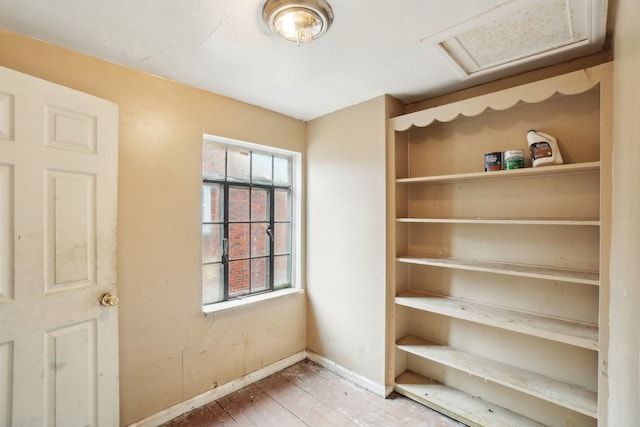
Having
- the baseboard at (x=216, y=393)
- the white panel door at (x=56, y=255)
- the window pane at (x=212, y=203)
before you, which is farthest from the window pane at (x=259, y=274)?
the white panel door at (x=56, y=255)

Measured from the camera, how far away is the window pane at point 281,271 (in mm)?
2764

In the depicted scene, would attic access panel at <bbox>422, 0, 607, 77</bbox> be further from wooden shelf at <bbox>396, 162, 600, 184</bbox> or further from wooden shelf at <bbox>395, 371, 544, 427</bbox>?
wooden shelf at <bbox>395, 371, 544, 427</bbox>

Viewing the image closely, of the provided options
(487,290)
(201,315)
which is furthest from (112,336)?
(487,290)

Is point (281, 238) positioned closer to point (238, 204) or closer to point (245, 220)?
point (245, 220)

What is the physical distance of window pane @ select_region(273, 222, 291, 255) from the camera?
277 cm

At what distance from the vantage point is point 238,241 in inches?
98.0

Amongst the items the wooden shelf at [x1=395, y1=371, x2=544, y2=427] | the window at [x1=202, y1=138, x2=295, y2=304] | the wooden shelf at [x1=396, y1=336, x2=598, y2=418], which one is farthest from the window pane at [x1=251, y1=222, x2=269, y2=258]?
the wooden shelf at [x1=395, y1=371, x2=544, y2=427]

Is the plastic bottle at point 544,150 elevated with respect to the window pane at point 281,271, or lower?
elevated

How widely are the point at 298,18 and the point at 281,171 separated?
62.5 inches

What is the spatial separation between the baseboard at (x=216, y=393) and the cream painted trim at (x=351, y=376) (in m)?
0.16

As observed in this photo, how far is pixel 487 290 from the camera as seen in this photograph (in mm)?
2084

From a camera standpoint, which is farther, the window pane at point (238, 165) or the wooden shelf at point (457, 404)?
the window pane at point (238, 165)

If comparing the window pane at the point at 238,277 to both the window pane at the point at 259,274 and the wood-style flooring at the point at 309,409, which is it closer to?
the window pane at the point at 259,274

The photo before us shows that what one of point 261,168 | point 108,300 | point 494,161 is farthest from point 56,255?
point 494,161
